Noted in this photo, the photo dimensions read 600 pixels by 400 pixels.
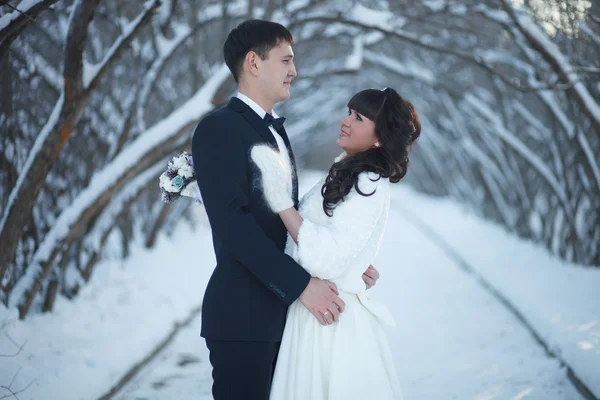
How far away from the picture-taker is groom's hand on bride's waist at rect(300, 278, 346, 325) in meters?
2.30

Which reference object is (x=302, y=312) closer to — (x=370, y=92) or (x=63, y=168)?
(x=370, y=92)

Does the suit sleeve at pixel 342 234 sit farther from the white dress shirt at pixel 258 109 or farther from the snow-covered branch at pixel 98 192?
the snow-covered branch at pixel 98 192

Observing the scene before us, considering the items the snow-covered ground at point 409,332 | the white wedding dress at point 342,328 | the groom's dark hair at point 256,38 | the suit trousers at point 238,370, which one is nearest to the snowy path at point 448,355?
the snow-covered ground at point 409,332

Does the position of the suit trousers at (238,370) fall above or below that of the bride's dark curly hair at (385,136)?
below

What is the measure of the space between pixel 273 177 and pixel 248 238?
288 mm

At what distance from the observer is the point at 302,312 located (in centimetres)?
249

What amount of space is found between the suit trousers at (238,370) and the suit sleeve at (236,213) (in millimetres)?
276

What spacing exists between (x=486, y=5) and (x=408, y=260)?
577 centimetres

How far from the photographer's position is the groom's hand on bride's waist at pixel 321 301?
2301 mm

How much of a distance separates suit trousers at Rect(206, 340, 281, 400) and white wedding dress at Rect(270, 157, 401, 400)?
0.41 ft

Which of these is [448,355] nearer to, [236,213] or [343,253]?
[343,253]

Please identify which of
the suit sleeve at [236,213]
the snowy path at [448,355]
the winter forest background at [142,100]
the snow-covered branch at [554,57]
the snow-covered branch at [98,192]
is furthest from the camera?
the snow-covered branch at [554,57]

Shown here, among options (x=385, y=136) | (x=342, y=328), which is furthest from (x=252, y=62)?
(x=342, y=328)

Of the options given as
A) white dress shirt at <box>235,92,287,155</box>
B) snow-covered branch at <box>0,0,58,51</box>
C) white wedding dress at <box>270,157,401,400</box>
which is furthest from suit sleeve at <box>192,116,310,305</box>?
snow-covered branch at <box>0,0,58,51</box>
